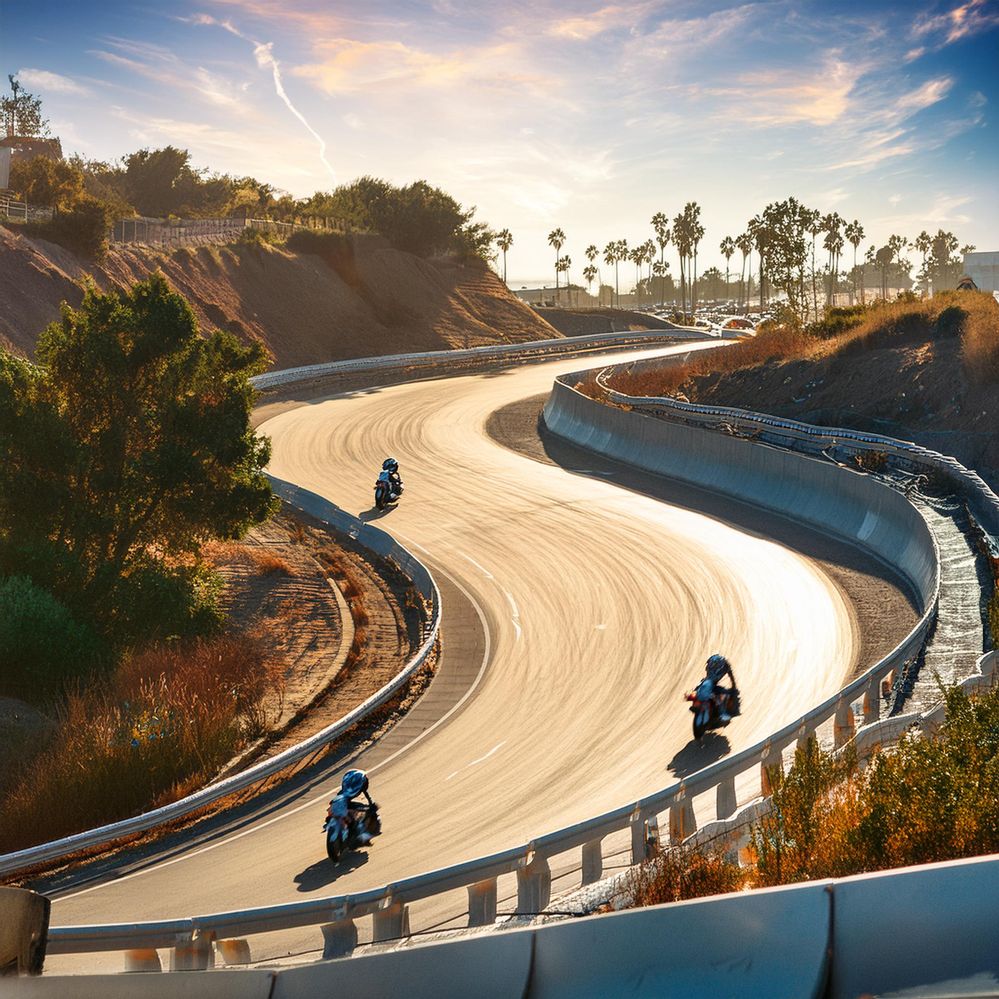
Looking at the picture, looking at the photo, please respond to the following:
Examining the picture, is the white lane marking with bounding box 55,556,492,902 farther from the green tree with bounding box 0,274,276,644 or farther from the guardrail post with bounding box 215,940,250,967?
the green tree with bounding box 0,274,276,644

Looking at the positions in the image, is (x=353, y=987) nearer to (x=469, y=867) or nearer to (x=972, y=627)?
(x=469, y=867)

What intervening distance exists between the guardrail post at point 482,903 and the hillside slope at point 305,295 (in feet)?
169

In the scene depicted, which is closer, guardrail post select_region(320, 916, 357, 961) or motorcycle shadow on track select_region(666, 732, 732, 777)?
guardrail post select_region(320, 916, 357, 961)

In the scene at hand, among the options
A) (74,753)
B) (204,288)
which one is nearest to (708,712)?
(74,753)

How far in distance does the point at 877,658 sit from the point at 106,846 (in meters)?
15.1

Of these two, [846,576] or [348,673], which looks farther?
[846,576]

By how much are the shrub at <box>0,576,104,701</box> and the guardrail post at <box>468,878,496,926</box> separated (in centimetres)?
1646

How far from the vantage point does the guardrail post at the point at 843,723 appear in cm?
1586

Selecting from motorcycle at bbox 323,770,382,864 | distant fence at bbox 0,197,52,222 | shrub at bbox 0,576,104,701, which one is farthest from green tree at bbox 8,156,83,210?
motorcycle at bbox 323,770,382,864

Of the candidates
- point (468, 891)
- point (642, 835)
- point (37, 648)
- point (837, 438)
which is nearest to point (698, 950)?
point (468, 891)

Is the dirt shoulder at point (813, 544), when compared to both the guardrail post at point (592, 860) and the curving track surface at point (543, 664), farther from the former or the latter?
the guardrail post at point (592, 860)

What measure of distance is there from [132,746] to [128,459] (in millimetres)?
11487

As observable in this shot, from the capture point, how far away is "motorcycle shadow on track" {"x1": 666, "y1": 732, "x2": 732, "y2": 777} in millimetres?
18469

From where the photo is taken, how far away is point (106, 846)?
17297 mm
